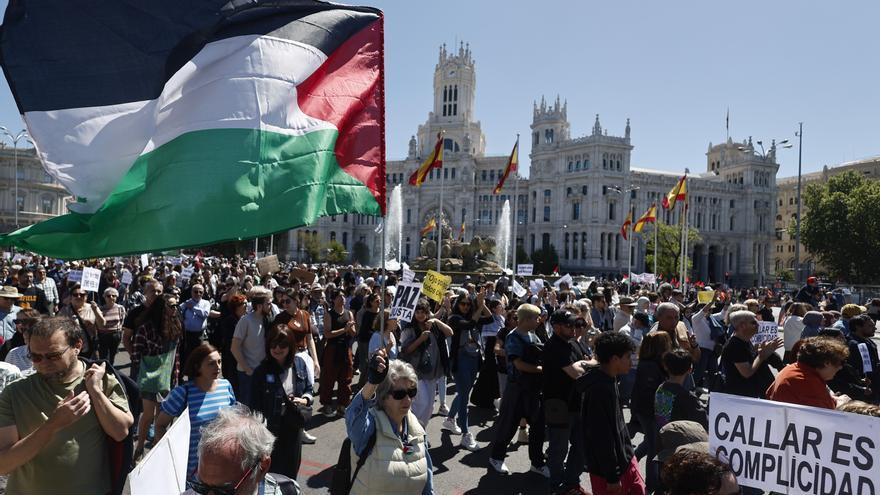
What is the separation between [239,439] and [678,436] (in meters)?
2.91

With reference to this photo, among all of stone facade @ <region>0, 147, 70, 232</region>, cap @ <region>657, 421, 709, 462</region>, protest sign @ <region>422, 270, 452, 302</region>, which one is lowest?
cap @ <region>657, 421, 709, 462</region>

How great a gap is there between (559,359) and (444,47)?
101 m

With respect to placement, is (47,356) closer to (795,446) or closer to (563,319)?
(795,446)

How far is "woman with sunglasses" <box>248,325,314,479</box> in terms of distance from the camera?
17.4 ft

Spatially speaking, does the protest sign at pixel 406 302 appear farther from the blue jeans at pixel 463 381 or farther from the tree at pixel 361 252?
the tree at pixel 361 252

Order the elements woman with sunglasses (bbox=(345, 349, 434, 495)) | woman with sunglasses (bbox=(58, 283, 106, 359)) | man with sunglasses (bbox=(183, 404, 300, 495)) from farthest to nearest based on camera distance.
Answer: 1. woman with sunglasses (bbox=(58, 283, 106, 359))
2. woman with sunglasses (bbox=(345, 349, 434, 495))
3. man with sunglasses (bbox=(183, 404, 300, 495))

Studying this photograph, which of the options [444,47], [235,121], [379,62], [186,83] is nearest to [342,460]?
[235,121]

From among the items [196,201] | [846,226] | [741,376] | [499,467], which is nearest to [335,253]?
[846,226]

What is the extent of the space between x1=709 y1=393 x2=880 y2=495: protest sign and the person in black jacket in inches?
40.0

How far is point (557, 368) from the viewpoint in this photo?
659 cm

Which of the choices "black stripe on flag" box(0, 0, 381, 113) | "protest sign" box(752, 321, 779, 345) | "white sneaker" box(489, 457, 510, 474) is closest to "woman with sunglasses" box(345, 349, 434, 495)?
"black stripe on flag" box(0, 0, 381, 113)

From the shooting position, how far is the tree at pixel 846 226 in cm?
5712

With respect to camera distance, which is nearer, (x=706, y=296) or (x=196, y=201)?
(x=196, y=201)

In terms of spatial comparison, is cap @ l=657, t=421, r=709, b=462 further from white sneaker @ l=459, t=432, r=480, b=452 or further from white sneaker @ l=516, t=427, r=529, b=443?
white sneaker @ l=516, t=427, r=529, b=443
